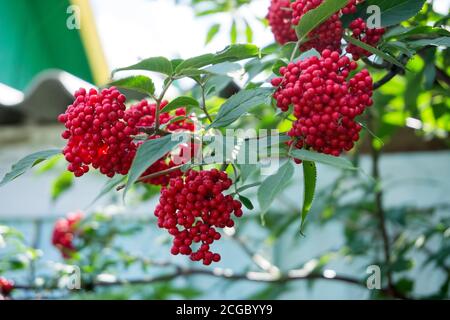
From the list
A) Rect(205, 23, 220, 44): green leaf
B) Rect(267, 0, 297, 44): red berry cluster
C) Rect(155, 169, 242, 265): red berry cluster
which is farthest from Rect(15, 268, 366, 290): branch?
Rect(155, 169, 242, 265): red berry cluster

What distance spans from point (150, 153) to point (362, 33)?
39cm

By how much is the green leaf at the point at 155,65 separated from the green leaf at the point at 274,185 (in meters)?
0.20

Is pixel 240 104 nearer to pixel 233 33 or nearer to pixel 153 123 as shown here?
pixel 153 123

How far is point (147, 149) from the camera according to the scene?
0.73m

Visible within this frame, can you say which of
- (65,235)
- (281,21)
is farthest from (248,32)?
(65,235)

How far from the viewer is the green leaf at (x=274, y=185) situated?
75 centimetres

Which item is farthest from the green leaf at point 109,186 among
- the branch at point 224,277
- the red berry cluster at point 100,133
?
the branch at point 224,277

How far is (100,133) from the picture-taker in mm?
824

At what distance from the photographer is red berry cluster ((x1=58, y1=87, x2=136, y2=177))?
819 mm

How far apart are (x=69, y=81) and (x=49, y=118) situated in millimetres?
596

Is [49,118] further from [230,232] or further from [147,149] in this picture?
[147,149]

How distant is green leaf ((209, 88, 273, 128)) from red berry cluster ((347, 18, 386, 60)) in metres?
0.16
